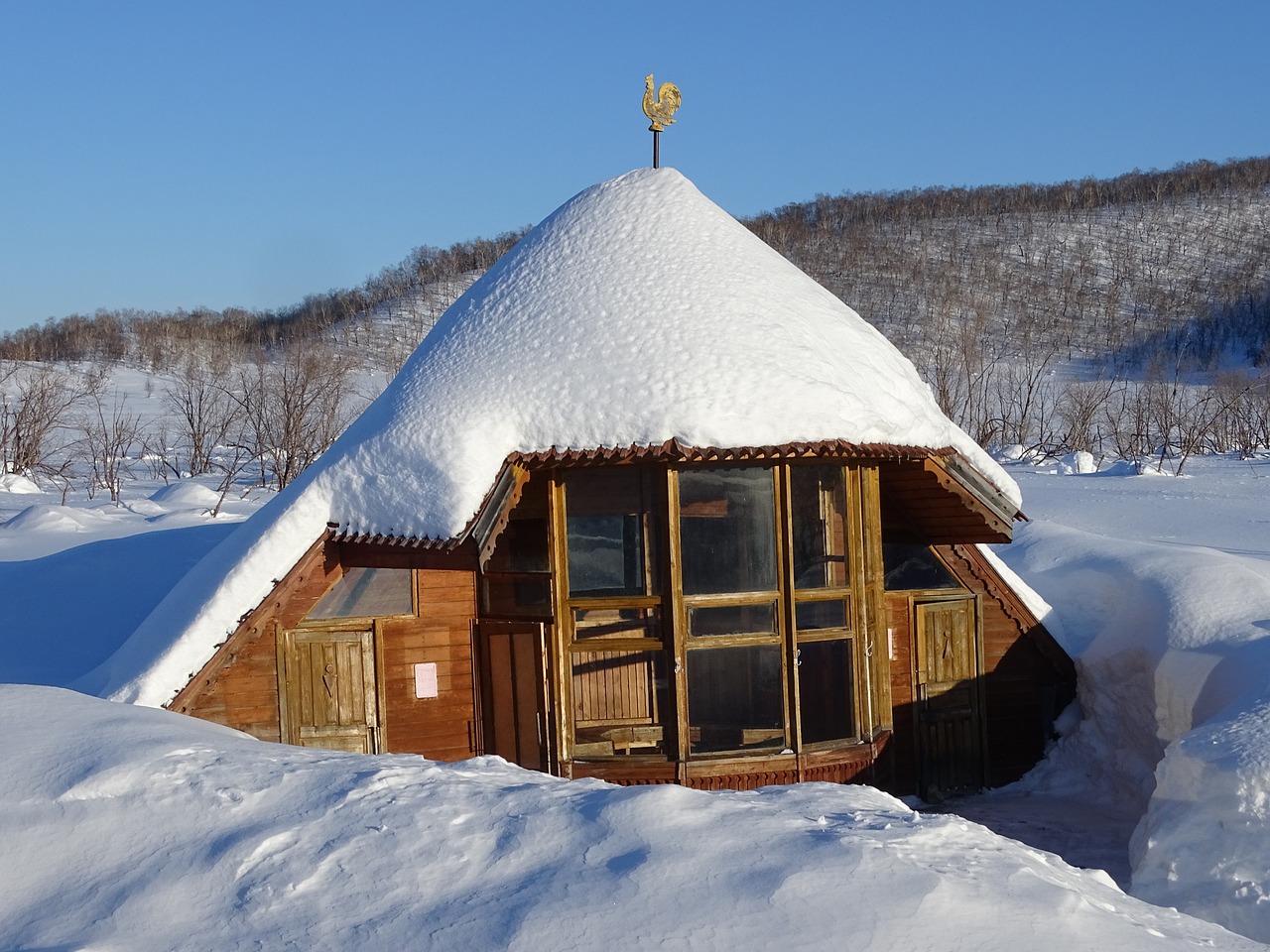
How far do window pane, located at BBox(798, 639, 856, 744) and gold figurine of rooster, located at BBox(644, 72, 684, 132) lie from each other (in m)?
4.69

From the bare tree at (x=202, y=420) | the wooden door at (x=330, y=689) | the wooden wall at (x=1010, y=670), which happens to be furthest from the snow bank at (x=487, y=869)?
the bare tree at (x=202, y=420)

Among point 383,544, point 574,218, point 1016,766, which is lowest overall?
point 1016,766

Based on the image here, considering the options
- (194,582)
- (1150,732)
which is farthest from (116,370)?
(1150,732)

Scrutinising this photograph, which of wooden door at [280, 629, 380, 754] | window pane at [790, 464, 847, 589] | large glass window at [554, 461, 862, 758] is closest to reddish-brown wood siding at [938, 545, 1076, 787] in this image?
window pane at [790, 464, 847, 589]

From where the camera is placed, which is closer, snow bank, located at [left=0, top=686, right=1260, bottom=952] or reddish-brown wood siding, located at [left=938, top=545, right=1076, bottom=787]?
snow bank, located at [left=0, top=686, right=1260, bottom=952]

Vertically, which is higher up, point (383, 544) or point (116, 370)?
point (116, 370)

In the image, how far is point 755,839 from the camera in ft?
14.5

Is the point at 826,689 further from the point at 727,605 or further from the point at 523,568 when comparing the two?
the point at 523,568

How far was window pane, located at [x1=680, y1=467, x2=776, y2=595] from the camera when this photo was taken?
8.32 metres

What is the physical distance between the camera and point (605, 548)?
8398 millimetres

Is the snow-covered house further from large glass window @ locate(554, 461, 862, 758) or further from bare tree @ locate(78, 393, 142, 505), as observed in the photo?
bare tree @ locate(78, 393, 142, 505)

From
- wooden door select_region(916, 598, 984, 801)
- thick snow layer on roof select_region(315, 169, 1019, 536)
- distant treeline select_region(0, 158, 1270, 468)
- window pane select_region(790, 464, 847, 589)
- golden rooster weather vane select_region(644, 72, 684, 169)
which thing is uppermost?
distant treeline select_region(0, 158, 1270, 468)

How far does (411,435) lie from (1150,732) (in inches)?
235

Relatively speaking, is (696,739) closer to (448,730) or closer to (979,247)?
(448,730)
